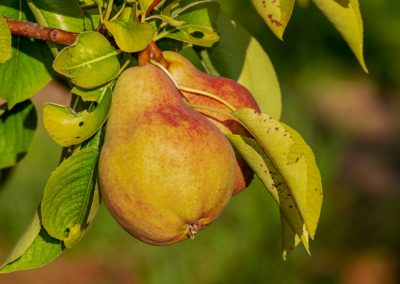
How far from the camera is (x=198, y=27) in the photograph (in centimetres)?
96

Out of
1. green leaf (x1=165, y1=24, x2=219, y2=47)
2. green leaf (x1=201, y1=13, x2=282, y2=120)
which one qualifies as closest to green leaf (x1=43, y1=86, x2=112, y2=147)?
green leaf (x1=165, y1=24, x2=219, y2=47)

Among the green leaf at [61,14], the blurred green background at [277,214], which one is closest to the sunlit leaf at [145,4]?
the green leaf at [61,14]

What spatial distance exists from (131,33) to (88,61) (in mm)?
46

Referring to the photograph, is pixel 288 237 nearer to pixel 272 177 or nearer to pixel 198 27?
pixel 272 177

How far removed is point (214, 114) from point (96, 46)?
0.42 feet

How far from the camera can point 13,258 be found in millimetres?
947

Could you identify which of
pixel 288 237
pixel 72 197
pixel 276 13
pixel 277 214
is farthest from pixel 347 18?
pixel 277 214

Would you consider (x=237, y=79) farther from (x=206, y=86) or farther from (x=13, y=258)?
(x=13, y=258)

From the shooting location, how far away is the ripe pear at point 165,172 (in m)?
0.80

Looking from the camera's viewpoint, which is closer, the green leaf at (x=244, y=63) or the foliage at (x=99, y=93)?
the foliage at (x=99, y=93)

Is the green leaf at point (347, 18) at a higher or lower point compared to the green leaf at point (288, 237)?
higher

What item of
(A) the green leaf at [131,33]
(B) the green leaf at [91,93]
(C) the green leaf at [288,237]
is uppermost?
(A) the green leaf at [131,33]

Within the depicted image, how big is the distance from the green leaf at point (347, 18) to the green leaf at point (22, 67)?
0.30 meters

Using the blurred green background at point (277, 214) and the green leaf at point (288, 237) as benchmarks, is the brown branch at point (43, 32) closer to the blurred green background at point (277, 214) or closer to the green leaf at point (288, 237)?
the green leaf at point (288, 237)
